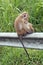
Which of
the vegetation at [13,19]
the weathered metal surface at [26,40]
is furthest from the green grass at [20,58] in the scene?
the weathered metal surface at [26,40]

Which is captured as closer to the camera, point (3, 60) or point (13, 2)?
point (3, 60)

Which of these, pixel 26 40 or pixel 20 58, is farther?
pixel 20 58

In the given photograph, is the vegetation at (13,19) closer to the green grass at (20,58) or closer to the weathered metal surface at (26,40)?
the green grass at (20,58)

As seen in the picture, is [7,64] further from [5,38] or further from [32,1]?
[32,1]

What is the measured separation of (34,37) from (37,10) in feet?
5.62

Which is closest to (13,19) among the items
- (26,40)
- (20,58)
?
(20,58)

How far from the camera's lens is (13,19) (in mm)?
5047

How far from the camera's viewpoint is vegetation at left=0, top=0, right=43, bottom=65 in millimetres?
4238

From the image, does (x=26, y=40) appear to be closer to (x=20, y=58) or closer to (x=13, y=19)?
(x=20, y=58)

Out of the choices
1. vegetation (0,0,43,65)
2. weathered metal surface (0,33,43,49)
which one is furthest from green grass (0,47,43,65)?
weathered metal surface (0,33,43,49)

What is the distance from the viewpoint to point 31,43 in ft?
10.6

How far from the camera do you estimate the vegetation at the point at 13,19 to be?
4.24 meters

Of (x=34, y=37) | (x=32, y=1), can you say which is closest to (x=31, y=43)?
(x=34, y=37)

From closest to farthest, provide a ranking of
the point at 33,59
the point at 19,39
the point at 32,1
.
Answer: the point at 19,39 → the point at 33,59 → the point at 32,1
